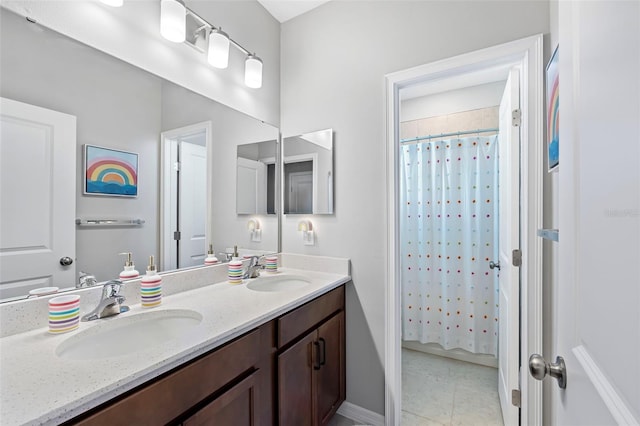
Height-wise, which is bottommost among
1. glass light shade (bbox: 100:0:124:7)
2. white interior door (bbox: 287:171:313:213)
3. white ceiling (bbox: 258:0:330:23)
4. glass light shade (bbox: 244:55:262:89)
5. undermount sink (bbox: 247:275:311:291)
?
undermount sink (bbox: 247:275:311:291)

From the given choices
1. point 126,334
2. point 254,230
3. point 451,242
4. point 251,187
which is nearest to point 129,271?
point 126,334

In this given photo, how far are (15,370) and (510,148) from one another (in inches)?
83.3

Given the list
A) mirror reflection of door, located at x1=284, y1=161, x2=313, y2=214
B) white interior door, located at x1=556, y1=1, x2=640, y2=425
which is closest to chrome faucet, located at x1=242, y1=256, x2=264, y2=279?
mirror reflection of door, located at x1=284, y1=161, x2=313, y2=214

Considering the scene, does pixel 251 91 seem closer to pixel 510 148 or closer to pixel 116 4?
pixel 116 4

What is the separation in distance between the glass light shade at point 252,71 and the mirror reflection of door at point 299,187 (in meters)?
0.59

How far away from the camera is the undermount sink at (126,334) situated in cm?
92

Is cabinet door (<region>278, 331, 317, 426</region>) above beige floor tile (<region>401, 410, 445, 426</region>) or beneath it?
above

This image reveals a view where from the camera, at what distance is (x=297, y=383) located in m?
1.30

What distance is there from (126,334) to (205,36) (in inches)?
60.1

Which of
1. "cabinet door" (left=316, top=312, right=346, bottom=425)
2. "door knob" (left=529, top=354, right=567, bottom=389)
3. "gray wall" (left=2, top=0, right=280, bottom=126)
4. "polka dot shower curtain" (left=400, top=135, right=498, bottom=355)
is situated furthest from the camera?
"polka dot shower curtain" (left=400, top=135, right=498, bottom=355)

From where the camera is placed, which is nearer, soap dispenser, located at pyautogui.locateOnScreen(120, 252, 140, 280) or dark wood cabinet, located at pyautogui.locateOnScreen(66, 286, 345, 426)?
dark wood cabinet, located at pyautogui.locateOnScreen(66, 286, 345, 426)

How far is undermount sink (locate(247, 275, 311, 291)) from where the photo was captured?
1738 mm

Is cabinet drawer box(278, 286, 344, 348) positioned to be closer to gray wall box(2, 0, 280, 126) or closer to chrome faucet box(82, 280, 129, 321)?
chrome faucet box(82, 280, 129, 321)

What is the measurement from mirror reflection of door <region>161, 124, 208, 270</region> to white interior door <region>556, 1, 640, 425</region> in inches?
59.4
